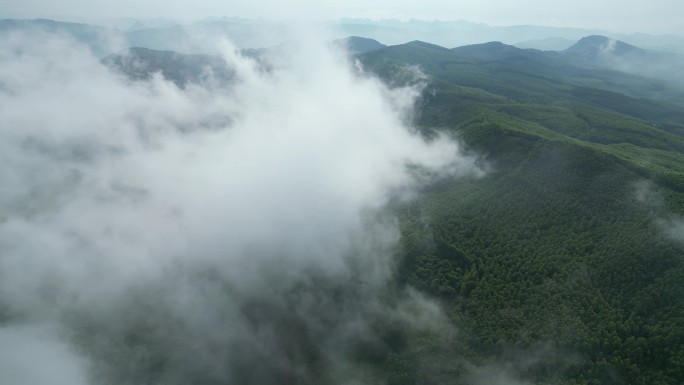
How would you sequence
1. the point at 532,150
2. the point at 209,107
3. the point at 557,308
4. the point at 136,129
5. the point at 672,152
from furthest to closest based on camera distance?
1. the point at 209,107
2. the point at 136,129
3. the point at 672,152
4. the point at 532,150
5. the point at 557,308

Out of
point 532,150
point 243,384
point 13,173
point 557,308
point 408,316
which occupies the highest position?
point 532,150

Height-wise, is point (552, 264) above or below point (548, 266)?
above

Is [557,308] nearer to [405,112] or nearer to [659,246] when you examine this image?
[659,246]

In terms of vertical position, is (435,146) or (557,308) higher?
(435,146)

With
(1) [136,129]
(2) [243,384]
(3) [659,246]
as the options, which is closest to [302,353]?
(2) [243,384]

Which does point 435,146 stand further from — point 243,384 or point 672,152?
point 243,384

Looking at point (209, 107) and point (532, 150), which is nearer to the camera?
point (532, 150)

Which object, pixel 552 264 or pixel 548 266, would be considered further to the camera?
pixel 552 264

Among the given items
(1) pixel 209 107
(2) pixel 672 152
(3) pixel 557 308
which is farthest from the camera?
(1) pixel 209 107
